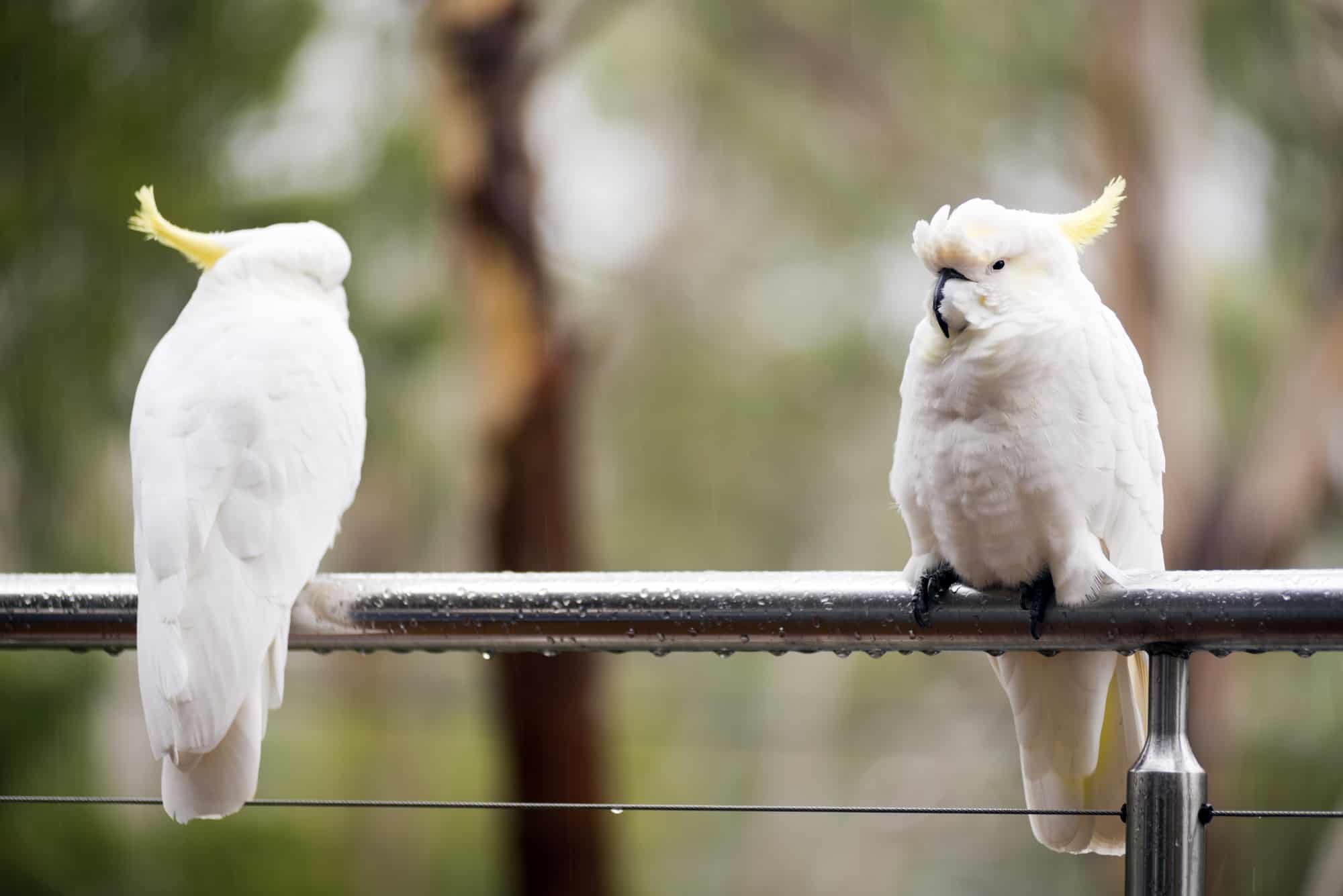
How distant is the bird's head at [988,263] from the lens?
1150 mm

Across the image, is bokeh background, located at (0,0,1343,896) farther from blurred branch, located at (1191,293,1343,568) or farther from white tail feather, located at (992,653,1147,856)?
white tail feather, located at (992,653,1147,856)

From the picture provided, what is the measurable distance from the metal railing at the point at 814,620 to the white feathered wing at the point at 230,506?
5 centimetres

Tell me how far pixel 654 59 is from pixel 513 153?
8.69 feet

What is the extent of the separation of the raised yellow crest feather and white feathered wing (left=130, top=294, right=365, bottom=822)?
0.10 metres

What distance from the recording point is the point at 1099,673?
1.09 m

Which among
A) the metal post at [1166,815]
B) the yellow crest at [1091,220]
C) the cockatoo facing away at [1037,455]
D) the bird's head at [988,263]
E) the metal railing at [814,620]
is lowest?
the metal post at [1166,815]

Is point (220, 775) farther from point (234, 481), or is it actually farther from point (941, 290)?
point (941, 290)

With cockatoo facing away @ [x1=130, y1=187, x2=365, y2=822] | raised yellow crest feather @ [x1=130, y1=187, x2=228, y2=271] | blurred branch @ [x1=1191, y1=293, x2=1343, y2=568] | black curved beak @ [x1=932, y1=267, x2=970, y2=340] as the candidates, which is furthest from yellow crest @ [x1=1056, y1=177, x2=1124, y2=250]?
blurred branch @ [x1=1191, y1=293, x2=1343, y2=568]

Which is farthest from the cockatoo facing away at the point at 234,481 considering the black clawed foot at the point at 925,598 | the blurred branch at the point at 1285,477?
the blurred branch at the point at 1285,477

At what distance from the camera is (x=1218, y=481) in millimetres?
3633

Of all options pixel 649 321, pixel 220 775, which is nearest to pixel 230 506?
pixel 220 775

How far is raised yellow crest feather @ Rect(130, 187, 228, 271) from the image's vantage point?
1.44 meters

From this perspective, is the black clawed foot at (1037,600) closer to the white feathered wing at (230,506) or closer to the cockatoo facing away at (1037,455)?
the cockatoo facing away at (1037,455)

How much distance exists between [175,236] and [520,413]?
1.77 m
